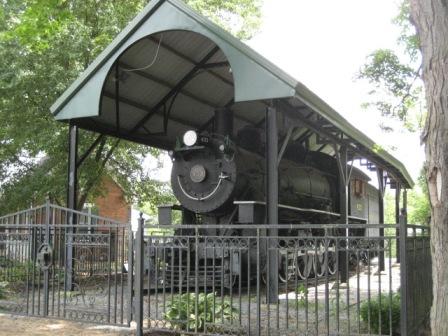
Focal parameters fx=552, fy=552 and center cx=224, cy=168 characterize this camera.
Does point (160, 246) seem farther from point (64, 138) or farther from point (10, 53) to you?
point (10, 53)

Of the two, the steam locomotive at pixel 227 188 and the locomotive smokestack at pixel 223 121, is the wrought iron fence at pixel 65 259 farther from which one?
the locomotive smokestack at pixel 223 121

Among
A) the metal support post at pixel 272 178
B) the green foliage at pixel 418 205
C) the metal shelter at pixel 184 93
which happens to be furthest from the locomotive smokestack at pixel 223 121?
the green foliage at pixel 418 205

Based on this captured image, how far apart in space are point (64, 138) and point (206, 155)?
18.6 feet

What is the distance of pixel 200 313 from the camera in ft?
26.0

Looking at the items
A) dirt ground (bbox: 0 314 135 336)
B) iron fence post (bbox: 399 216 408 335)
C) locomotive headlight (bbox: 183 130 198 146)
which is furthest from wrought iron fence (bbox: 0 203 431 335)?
locomotive headlight (bbox: 183 130 198 146)

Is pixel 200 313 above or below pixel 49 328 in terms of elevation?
above

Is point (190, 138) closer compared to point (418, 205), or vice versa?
point (190, 138)

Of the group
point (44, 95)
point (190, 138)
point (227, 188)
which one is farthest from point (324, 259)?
point (44, 95)

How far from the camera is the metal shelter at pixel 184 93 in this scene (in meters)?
10.4

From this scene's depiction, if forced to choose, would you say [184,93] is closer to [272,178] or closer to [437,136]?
[272,178]

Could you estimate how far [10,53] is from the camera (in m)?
16.5

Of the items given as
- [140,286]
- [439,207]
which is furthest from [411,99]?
[140,286]

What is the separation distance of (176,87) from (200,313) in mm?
8206

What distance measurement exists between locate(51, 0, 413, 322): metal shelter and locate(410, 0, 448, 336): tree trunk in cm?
408
